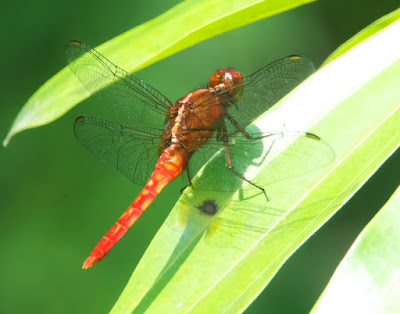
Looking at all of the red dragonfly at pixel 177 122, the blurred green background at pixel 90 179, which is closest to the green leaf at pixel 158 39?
the red dragonfly at pixel 177 122

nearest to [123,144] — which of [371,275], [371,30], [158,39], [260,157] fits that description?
[158,39]

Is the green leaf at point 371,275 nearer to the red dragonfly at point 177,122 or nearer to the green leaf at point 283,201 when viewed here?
the green leaf at point 283,201

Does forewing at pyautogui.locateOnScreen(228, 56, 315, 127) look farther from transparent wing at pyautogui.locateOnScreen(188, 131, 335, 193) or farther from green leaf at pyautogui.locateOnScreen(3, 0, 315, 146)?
green leaf at pyautogui.locateOnScreen(3, 0, 315, 146)

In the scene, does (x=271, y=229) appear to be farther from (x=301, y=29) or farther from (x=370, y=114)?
(x=301, y=29)

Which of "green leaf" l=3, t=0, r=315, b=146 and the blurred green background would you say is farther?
the blurred green background

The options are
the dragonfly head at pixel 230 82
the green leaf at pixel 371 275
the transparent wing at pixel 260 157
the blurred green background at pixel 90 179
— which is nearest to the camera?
the green leaf at pixel 371 275

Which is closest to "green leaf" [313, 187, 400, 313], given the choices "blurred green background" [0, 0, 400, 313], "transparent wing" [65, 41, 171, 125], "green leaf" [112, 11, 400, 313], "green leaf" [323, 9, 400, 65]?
"green leaf" [112, 11, 400, 313]

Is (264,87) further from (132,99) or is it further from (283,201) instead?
(283,201)

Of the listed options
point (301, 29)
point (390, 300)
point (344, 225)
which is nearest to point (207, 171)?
point (390, 300)
